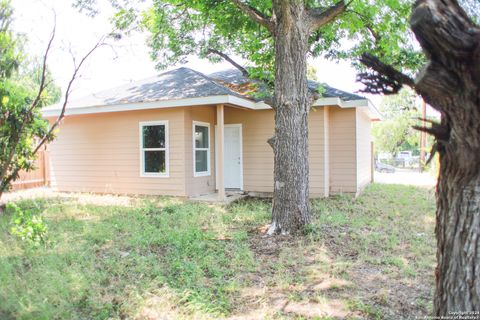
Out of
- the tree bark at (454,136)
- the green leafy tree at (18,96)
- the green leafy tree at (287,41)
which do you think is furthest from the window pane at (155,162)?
the tree bark at (454,136)

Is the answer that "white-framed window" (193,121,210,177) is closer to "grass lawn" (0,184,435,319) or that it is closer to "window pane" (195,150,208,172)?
"window pane" (195,150,208,172)

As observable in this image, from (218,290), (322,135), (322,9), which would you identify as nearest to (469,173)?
(218,290)

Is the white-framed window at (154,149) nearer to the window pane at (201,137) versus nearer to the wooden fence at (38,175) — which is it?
the window pane at (201,137)

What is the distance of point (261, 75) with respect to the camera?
8.23 metres

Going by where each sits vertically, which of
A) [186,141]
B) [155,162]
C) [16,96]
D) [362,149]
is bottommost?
[155,162]

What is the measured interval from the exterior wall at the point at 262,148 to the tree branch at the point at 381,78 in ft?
25.9

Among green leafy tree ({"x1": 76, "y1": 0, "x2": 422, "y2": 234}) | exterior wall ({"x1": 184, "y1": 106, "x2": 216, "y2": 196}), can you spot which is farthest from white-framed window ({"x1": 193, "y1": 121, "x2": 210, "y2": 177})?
green leafy tree ({"x1": 76, "y1": 0, "x2": 422, "y2": 234})

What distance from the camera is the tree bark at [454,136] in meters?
1.70

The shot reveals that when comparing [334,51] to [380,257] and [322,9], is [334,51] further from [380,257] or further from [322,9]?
[380,257]

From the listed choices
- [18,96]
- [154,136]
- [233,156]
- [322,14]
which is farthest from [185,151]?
[322,14]

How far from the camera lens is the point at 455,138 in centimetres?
187

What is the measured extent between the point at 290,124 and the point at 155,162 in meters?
5.31

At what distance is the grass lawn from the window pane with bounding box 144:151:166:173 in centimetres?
264

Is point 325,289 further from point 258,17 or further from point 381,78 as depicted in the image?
point 258,17
